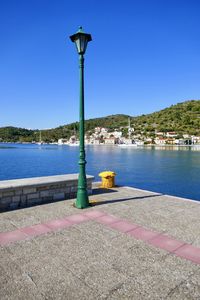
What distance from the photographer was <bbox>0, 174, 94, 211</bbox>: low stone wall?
6297 millimetres

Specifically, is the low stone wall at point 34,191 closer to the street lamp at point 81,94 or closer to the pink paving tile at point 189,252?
the street lamp at point 81,94

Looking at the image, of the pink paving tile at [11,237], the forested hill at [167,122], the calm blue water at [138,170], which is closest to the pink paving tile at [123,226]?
the pink paving tile at [11,237]

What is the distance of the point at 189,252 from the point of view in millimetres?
3930

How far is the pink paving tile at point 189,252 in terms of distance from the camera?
3.74 m

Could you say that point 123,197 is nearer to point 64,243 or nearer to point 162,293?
point 64,243

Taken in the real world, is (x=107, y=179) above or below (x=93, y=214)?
above

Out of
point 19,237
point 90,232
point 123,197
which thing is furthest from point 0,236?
point 123,197

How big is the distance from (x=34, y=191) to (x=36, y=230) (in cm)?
213

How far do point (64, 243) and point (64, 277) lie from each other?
103cm

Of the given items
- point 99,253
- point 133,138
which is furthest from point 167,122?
point 99,253

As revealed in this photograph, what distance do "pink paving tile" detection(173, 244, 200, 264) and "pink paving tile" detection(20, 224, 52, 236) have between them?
2.51m

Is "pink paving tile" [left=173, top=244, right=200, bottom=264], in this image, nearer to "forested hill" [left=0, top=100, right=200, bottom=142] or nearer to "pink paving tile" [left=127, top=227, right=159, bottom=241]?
"pink paving tile" [left=127, top=227, right=159, bottom=241]

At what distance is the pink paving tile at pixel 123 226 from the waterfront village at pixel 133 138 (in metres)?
121

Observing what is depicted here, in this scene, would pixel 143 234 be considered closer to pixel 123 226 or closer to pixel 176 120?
pixel 123 226
